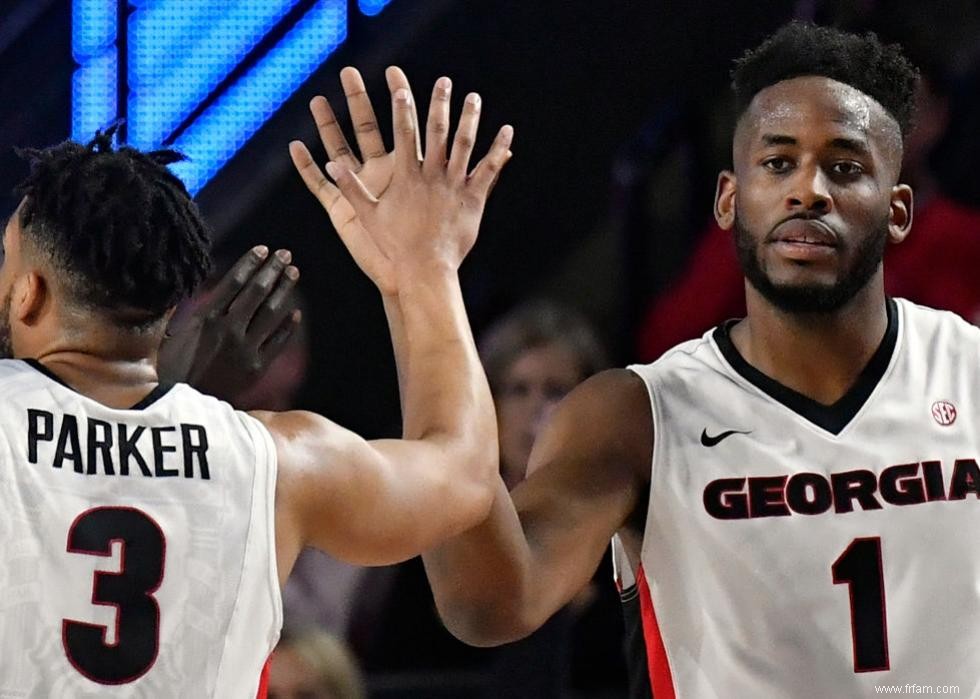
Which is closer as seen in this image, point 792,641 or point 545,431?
point 792,641

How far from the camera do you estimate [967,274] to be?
4.77 m

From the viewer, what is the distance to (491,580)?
2.80 metres

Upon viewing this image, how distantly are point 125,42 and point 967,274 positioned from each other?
2458mm

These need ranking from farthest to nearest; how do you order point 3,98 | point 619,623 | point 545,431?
point 3,98 < point 619,623 < point 545,431

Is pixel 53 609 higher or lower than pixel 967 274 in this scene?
lower

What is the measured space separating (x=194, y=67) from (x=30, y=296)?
2.74 meters

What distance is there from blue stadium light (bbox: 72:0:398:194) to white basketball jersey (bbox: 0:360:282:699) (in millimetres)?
2700

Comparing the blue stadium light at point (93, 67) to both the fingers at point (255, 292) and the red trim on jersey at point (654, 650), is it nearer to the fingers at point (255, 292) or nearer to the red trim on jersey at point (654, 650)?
the fingers at point (255, 292)

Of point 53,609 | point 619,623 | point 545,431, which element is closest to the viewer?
point 53,609

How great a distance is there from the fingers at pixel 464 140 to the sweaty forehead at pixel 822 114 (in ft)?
1.80

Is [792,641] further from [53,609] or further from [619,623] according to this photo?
[619,623]

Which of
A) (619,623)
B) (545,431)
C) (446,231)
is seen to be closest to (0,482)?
(446,231)

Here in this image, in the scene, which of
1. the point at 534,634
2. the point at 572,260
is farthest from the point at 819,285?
the point at 572,260

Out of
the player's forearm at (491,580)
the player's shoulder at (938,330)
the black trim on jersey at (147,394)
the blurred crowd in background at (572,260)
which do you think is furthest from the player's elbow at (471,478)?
the blurred crowd in background at (572,260)
